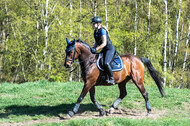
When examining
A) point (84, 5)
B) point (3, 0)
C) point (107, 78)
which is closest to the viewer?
point (107, 78)

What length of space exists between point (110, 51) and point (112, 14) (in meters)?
18.0

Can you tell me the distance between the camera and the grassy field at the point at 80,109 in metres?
6.68

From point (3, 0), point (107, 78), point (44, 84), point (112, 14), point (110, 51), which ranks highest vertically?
point (3, 0)

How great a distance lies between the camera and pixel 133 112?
842 centimetres

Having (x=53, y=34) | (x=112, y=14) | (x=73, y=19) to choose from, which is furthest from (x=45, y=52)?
(x=112, y=14)

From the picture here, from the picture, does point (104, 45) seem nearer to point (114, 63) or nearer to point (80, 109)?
point (114, 63)

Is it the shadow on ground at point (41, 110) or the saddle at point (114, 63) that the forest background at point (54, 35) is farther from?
the saddle at point (114, 63)

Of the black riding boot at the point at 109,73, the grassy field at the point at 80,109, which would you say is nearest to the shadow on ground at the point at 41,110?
the grassy field at the point at 80,109

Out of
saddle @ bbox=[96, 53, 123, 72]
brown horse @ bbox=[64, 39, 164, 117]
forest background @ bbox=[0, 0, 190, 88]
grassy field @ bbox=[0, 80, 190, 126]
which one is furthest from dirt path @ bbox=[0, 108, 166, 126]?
forest background @ bbox=[0, 0, 190, 88]

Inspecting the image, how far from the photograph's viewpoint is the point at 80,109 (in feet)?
28.1

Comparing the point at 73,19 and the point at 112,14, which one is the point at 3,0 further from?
the point at 112,14

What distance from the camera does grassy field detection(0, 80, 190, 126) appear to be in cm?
668

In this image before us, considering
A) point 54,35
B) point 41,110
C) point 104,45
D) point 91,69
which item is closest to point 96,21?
point 104,45

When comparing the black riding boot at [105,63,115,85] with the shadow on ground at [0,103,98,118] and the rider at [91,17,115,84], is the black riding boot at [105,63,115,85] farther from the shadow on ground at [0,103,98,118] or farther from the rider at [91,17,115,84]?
the shadow on ground at [0,103,98,118]
